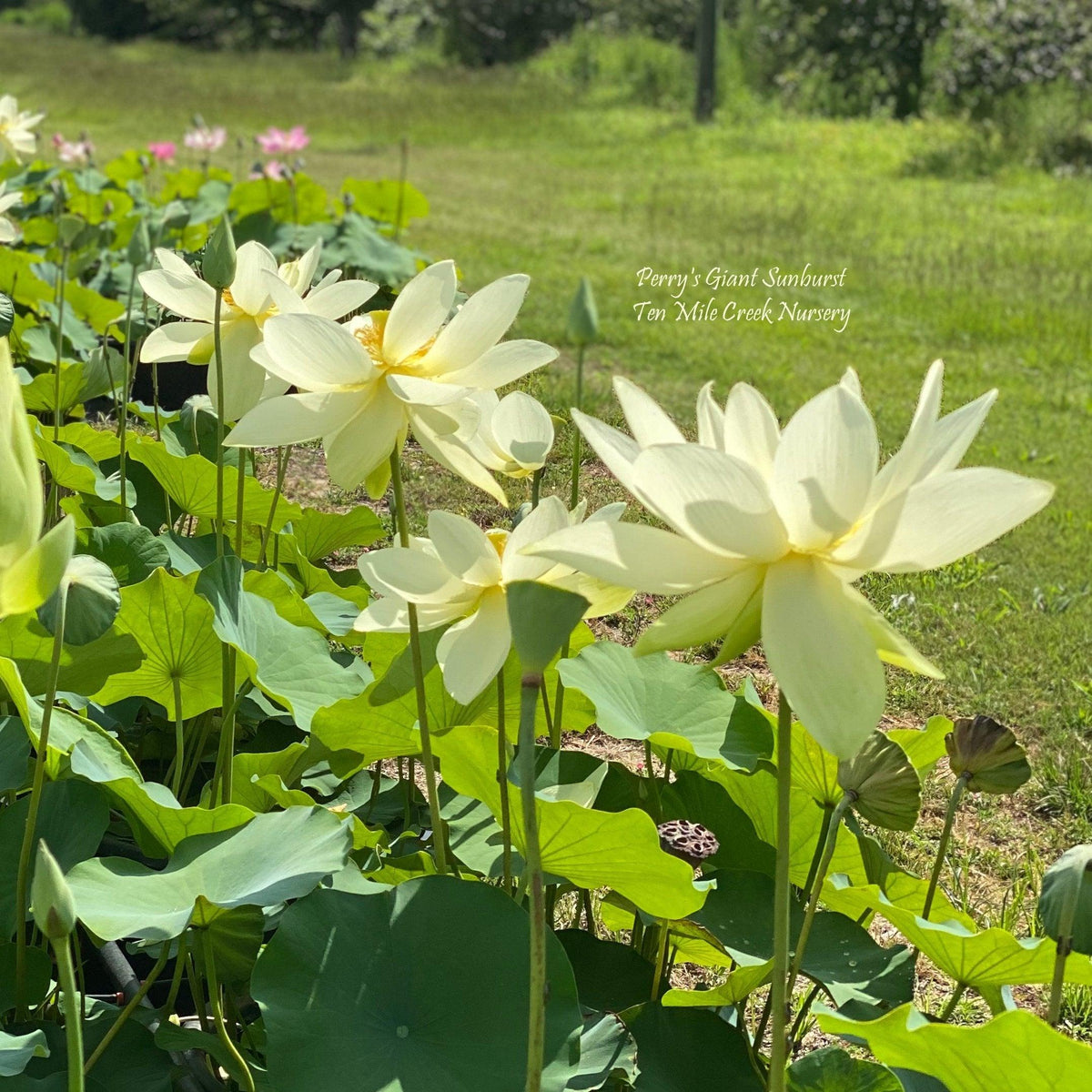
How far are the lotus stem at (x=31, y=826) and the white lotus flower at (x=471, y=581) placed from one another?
0.17 meters

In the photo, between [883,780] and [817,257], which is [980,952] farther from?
[817,257]

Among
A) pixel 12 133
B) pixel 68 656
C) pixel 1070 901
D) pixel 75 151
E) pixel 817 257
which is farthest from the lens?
pixel 817 257

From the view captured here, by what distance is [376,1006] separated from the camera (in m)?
0.69

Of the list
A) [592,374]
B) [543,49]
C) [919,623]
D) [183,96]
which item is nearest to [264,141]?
[592,374]

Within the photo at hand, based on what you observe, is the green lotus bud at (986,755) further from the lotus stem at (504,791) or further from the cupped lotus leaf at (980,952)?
the lotus stem at (504,791)

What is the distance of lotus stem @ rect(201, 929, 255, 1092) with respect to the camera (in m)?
0.72

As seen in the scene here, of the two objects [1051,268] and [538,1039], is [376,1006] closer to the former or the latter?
[538,1039]

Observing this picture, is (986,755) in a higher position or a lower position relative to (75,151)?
higher

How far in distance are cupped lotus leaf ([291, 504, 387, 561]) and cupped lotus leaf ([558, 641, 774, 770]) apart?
450mm

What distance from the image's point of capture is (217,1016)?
72 cm

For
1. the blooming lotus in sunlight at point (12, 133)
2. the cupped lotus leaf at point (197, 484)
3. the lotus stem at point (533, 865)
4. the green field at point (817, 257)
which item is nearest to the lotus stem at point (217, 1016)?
the lotus stem at point (533, 865)

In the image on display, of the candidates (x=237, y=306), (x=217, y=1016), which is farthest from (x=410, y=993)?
(x=237, y=306)

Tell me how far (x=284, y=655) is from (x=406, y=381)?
347mm

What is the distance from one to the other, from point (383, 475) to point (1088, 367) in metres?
3.65
